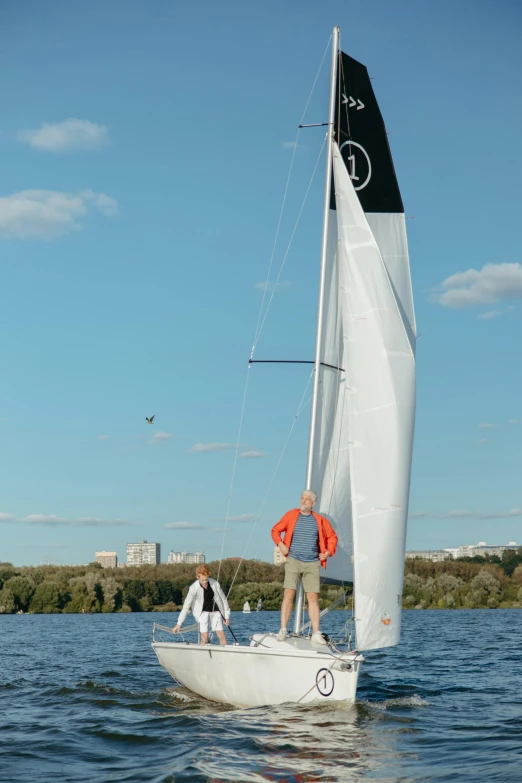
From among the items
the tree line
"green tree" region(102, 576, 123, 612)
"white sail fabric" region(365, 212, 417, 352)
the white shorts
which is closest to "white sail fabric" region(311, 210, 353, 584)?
"white sail fabric" region(365, 212, 417, 352)

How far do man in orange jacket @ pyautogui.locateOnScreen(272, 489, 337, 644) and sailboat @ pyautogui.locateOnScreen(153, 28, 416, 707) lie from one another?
373 mm

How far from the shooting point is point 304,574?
1266 centimetres

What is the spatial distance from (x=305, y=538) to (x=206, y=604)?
2875 millimetres

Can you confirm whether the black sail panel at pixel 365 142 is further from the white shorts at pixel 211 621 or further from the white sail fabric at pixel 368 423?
the white shorts at pixel 211 621

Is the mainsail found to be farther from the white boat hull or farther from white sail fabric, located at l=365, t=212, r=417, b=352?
the white boat hull

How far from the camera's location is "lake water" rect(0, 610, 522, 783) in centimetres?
959

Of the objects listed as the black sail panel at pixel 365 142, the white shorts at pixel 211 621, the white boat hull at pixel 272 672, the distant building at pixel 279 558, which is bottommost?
the white boat hull at pixel 272 672

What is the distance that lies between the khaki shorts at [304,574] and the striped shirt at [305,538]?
0.25ft

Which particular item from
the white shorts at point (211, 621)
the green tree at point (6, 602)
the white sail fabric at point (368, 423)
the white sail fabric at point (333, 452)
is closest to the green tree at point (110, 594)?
the green tree at point (6, 602)

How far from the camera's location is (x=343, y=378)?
→ 46.6ft

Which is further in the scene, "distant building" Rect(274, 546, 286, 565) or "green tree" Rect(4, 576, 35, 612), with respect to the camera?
"green tree" Rect(4, 576, 35, 612)

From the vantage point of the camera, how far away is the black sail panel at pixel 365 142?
48.8 feet

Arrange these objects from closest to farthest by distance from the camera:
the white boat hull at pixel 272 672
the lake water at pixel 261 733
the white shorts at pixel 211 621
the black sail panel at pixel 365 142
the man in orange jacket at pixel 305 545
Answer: the lake water at pixel 261 733 → the white boat hull at pixel 272 672 → the man in orange jacket at pixel 305 545 → the white shorts at pixel 211 621 → the black sail panel at pixel 365 142

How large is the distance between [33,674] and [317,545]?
35.2ft
